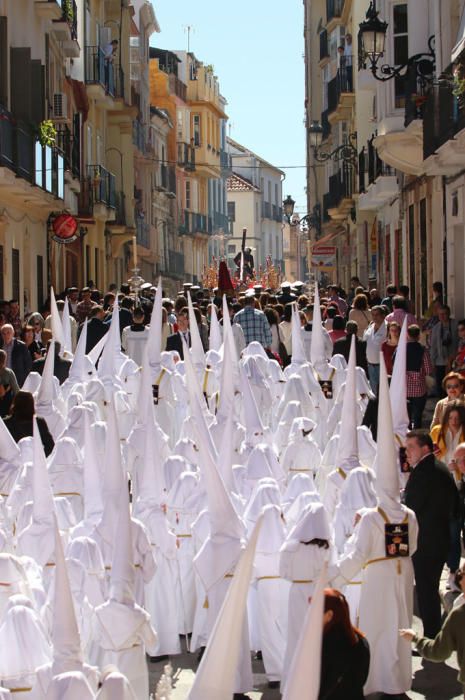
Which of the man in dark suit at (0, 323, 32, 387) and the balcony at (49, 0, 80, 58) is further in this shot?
the balcony at (49, 0, 80, 58)

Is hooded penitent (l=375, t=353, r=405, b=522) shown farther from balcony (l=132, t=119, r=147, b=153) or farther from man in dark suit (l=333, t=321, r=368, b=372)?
balcony (l=132, t=119, r=147, b=153)

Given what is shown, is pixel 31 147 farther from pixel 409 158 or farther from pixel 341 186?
pixel 341 186

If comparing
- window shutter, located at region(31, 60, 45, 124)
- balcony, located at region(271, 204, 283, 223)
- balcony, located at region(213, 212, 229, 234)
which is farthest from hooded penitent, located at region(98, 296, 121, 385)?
balcony, located at region(271, 204, 283, 223)

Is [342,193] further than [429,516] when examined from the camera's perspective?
Yes

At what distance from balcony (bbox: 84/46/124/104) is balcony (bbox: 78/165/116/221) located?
7.09 feet

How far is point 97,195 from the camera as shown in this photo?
40.0m

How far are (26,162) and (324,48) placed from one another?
29.7 metres

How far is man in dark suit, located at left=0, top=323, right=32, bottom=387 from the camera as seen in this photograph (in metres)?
16.3

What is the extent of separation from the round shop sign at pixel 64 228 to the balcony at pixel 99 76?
35.2 feet

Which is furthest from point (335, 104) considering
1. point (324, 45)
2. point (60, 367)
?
point (60, 367)

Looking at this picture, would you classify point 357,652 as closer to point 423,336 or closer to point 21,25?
point 423,336

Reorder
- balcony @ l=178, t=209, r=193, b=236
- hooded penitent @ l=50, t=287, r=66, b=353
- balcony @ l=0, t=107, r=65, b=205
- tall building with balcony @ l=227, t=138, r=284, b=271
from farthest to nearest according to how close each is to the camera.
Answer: tall building with balcony @ l=227, t=138, r=284, b=271, balcony @ l=178, t=209, r=193, b=236, balcony @ l=0, t=107, r=65, b=205, hooded penitent @ l=50, t=287, r=66, b=353

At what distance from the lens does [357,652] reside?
6.08 m

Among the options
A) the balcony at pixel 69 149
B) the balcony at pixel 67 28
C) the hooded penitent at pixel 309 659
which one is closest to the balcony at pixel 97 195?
the balcony at pixel 69 149
